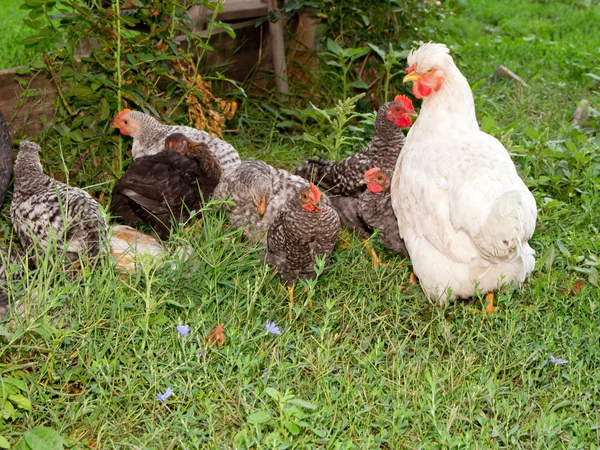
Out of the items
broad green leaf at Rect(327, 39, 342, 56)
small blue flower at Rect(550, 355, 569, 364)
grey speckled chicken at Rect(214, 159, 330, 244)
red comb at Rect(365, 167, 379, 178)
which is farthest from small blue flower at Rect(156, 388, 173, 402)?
broad green leaf at Rect(327, 39, 342, 56)

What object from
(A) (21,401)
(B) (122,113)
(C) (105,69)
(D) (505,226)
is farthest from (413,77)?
(A) (21,401)

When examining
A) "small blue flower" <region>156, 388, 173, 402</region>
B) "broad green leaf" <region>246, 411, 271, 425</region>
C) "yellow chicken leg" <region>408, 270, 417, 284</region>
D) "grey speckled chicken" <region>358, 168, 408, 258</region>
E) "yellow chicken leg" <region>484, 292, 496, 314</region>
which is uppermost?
"broad green leaf" <region>246, 411, 271, 425</region>

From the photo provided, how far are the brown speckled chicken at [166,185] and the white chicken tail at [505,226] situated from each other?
163cm

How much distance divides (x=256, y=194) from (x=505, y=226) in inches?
55.9

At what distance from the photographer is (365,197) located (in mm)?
4016

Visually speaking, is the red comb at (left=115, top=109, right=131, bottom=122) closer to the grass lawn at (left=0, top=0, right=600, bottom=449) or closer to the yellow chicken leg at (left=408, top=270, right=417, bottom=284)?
the grass lawn at (left=0, top=0, right=600, bottom=449)

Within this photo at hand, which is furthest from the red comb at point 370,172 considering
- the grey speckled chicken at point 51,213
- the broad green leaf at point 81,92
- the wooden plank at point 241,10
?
the wooden plank at point 241,10

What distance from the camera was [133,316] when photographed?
3.12 m

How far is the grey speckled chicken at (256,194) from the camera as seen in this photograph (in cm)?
394

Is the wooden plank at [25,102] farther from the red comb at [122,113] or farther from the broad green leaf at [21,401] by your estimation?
the broad green leaf at [21,401]

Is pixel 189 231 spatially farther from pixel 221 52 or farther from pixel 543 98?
pixel 543 98

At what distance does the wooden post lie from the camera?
18.9ft

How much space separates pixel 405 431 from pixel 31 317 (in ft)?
5.02

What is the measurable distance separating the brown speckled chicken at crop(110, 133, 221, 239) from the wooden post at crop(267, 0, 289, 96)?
1808 mm
